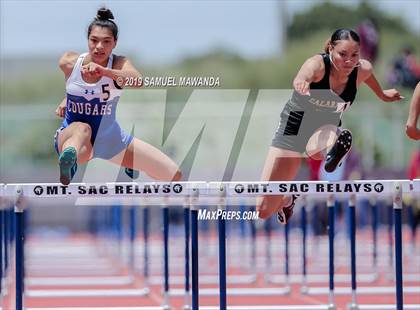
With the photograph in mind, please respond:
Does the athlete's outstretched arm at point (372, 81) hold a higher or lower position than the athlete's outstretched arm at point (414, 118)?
higher

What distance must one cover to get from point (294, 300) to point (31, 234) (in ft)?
40.2

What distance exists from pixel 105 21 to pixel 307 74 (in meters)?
1.49

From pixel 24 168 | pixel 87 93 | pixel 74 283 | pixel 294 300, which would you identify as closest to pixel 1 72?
pixel 24 168

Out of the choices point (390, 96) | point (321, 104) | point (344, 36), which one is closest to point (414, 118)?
point (390, 96)

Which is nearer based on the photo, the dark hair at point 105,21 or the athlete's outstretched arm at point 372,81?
the dark hair at point 105,21

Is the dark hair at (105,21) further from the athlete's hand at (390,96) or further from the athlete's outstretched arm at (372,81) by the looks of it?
the athlete's hand at (390,96)

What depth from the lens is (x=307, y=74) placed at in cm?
761

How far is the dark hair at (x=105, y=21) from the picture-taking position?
25.2ft


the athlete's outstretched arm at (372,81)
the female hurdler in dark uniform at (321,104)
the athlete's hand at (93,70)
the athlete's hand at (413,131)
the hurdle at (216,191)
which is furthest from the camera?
the athlete's outstretched arm at (372,81)

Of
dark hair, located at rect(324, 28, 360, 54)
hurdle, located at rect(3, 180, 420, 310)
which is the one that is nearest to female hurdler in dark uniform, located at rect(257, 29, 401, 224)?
dark hair, located at rect(324, 28, 360, 54)

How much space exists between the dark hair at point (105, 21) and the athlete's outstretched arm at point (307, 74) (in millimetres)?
1339

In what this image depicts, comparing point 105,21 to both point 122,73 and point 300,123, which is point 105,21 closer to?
point 122,73

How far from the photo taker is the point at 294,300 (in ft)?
37.0

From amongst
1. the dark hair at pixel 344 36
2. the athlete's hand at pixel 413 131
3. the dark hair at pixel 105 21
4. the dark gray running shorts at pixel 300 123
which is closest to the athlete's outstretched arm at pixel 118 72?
the dark hair at pixel 105 21
